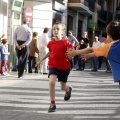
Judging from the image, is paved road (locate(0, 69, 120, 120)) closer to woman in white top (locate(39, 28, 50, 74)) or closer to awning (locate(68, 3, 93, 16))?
woman in white top (locate(39, 28, 50, 74))

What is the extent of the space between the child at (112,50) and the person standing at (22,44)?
9.24 m

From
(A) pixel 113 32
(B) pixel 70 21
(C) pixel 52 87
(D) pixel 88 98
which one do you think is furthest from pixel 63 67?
(B) pixel 70 21

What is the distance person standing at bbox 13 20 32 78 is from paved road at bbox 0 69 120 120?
69.2 inches

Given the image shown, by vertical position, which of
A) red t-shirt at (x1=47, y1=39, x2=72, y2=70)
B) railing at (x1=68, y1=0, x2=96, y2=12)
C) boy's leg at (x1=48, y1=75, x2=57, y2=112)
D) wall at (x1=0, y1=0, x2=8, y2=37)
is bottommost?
boy's leg at (x1=48, y1=75, x2=57, y2=112)

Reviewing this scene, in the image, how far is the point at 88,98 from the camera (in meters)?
11.1

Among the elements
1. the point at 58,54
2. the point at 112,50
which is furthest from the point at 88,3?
the point at 112,50

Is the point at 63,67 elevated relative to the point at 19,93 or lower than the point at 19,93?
elevated

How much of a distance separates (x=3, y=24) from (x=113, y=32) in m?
15.9

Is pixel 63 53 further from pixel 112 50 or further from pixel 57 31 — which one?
pixel 112 50

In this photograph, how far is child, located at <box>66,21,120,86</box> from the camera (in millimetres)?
6530

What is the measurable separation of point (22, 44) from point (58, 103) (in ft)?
20.1

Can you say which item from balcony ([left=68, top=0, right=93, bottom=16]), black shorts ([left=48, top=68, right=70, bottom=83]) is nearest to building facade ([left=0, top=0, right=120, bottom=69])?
balcony ([left=68, top=0, right=93, bottom=16])

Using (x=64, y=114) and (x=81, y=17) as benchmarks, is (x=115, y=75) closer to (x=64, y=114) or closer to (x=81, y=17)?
(x=64, y=114)

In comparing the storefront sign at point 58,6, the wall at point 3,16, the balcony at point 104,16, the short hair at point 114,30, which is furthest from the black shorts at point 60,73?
the balcony at point 104,16
